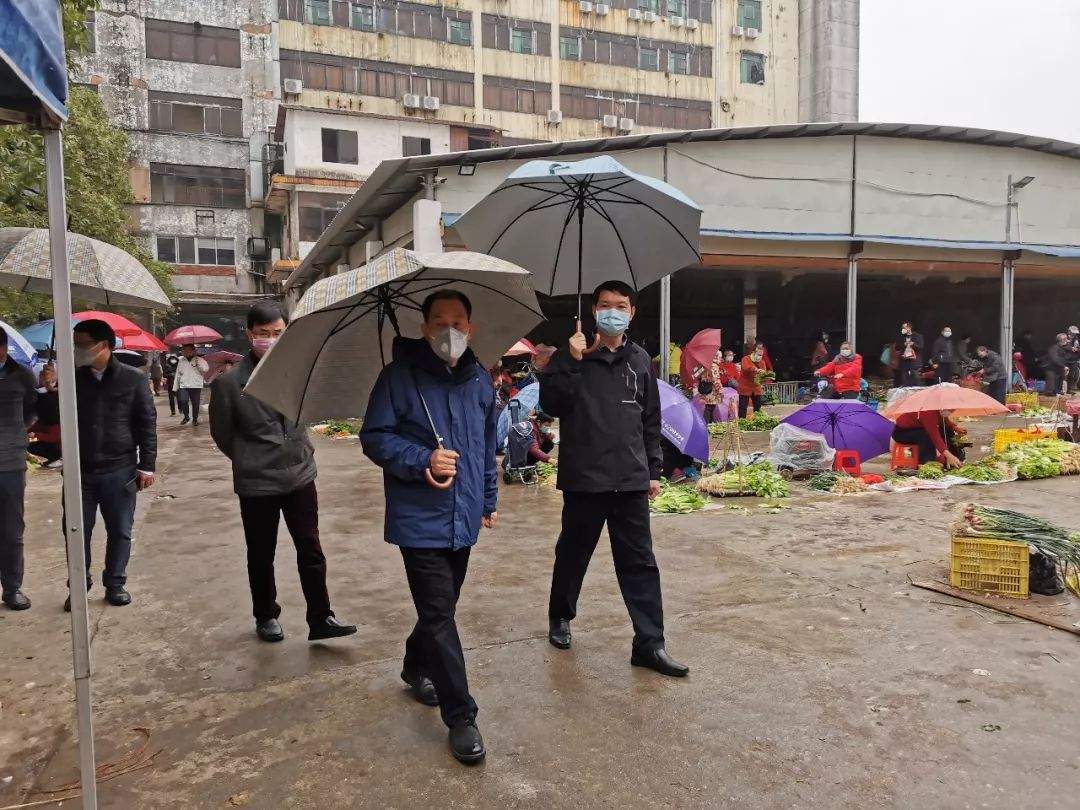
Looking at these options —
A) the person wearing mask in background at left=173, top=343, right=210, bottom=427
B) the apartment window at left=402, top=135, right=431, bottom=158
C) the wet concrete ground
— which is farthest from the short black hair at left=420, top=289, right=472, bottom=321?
the apartment window at left=402, top=135, right=431, bottom=158

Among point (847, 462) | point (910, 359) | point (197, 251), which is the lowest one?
point (847, 462)

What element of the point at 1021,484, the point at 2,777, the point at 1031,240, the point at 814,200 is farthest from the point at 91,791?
the point at 1031,240

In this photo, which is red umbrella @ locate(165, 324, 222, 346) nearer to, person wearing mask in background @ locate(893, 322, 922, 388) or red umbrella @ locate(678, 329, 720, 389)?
red umbrella @ locate(678, 329, 720, 389)

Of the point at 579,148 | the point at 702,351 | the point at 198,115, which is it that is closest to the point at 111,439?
the point at 702,351

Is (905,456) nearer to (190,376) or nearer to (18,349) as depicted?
(18,349)

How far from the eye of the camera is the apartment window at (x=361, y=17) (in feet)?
108

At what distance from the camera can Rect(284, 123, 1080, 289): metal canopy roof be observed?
1348cm

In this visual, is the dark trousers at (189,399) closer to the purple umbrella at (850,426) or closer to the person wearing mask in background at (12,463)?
the person wearing mask in background at (12,463)

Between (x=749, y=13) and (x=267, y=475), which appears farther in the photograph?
(x=749, y=13)

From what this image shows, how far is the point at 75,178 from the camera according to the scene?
46.0ft

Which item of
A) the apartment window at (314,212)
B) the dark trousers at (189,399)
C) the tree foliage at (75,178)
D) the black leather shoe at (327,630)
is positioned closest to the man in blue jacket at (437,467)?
the black leather shoe at (327,630)

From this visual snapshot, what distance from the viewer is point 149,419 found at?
16.2 ft

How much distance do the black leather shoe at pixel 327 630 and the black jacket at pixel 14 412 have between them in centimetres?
220

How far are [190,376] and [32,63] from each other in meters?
14.4
